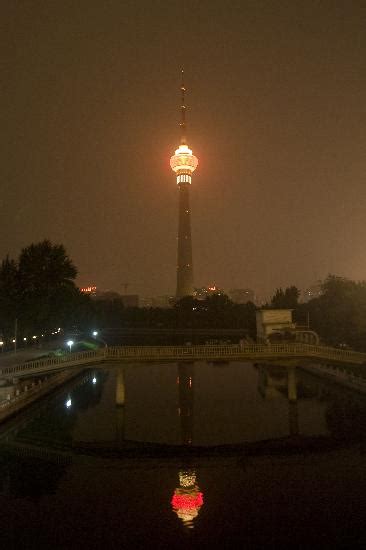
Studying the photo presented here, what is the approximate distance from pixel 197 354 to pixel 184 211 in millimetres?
102329

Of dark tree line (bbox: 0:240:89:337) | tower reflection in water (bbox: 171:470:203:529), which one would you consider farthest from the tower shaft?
tower reflection in water (bbox: 171:470:203:529)

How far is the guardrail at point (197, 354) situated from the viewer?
107 ft

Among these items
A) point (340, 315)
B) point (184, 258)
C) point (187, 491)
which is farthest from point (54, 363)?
point (184, 258)

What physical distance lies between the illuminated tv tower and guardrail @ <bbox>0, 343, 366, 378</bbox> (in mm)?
92842

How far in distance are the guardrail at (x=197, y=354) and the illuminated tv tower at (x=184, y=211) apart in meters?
92.8

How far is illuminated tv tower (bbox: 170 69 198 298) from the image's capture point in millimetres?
129125

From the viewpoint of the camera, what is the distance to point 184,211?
13300 centimetres

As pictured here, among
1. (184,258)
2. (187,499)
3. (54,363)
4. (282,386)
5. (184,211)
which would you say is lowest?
(187,499)

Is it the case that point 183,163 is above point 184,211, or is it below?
above

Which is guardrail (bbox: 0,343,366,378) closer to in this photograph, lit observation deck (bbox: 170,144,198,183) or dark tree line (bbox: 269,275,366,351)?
dark tree line (bbox: 269,275,366,351)

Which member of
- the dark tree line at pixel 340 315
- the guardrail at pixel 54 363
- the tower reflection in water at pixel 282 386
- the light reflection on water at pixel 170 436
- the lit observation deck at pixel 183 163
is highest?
the lit observation deck at pixel 183 163

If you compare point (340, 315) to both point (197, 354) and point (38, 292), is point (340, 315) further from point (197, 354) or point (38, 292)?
point (38, 292)

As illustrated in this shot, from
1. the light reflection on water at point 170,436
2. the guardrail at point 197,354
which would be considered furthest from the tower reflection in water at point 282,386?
the guardrail at point 197,354

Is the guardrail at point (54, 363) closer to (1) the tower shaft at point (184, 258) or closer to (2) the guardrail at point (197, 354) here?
(2) the guardrail at point (197, 354)
